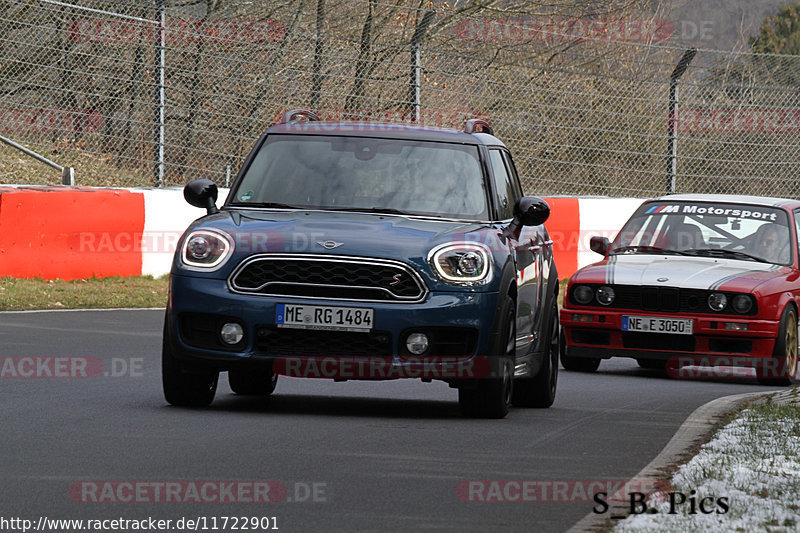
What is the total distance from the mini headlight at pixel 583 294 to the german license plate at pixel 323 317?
15.9ft

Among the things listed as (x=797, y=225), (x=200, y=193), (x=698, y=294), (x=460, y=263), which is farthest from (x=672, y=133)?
(x=460, y=263)

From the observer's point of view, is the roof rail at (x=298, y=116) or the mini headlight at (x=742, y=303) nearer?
the roof rail at (x=298, y=116)

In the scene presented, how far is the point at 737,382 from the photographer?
44.3ft

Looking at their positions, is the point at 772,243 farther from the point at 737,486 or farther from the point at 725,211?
the point at 737,486

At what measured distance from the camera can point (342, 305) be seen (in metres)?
8.96

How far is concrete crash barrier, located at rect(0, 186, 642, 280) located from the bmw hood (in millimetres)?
6711

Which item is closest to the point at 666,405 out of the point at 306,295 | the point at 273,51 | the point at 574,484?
the point at 306,295


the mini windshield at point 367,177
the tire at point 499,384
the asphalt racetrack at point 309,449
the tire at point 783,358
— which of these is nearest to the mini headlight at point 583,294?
the asphalt racetrack at point 309,449

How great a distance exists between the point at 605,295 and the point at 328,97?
9.67 meters

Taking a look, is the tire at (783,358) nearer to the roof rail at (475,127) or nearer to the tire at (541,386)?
the tire at (541,386)

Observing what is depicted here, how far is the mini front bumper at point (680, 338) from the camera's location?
12961mm

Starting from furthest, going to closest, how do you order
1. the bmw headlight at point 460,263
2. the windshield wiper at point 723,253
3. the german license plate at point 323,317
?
the windshield wiper at point 723,253, the bmw headlight at point 460,263, the german license plate at point 323,317

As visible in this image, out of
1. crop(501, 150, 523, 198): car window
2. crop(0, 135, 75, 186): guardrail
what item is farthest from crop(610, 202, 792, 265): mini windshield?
crop(0, 135, 75, 186): guardrail

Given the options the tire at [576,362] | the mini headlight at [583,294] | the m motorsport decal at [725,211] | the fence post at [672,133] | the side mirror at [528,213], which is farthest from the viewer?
the fence post at [672,133]
